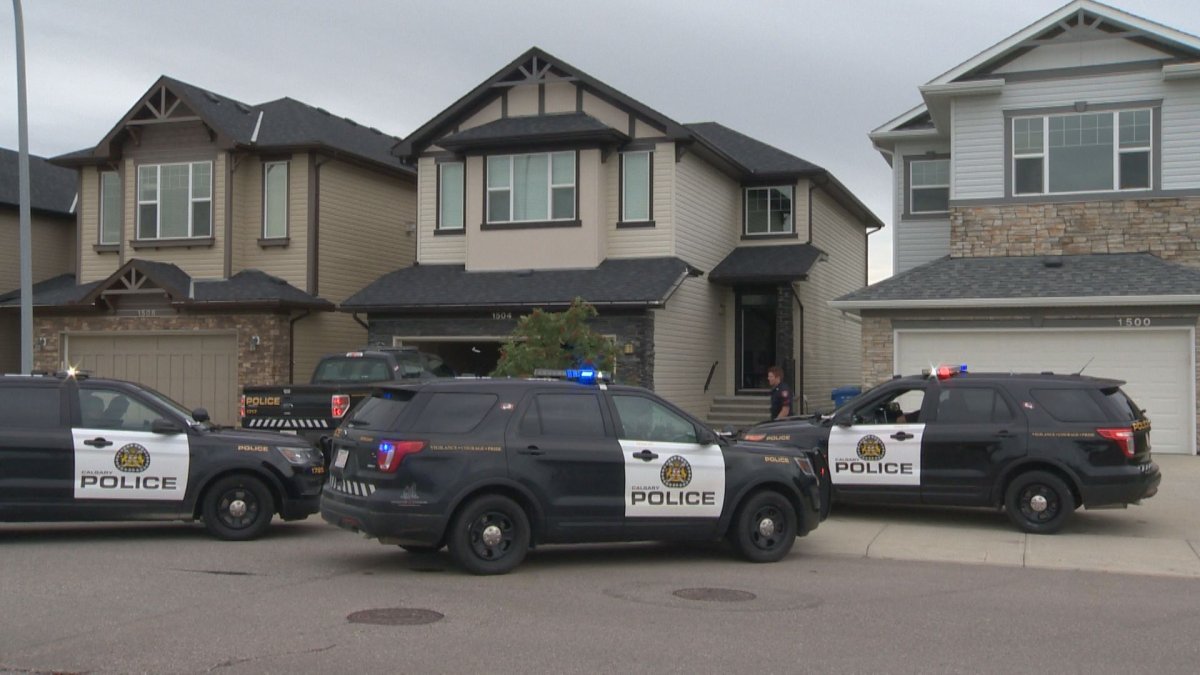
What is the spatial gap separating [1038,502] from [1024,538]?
0.46m

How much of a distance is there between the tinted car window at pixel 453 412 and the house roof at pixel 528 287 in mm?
12107

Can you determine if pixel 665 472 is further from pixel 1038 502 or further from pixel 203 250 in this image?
pixel 203 250

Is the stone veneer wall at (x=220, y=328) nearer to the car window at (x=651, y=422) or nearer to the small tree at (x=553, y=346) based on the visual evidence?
the small tree at (x=553, y=346)

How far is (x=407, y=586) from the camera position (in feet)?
30.7

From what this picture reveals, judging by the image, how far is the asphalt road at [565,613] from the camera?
23.2ft

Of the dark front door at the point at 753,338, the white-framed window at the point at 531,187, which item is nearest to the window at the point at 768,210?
the dark front door at the point at 753,338

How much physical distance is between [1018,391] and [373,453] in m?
7.06

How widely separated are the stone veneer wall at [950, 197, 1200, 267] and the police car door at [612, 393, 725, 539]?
1331 centimetres

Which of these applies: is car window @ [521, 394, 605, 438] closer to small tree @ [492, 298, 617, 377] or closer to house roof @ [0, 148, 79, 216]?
small tree @ [492, 298, 617, 377]

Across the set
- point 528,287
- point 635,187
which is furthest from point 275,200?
point 635,187

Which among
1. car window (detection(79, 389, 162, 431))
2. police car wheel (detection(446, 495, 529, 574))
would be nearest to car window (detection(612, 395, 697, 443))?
police car wheel (detection(446, 495, 529, 574))

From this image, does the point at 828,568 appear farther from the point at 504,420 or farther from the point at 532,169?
the point at 532,169

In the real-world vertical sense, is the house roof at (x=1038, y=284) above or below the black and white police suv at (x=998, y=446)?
above

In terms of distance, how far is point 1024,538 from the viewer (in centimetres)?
1250
